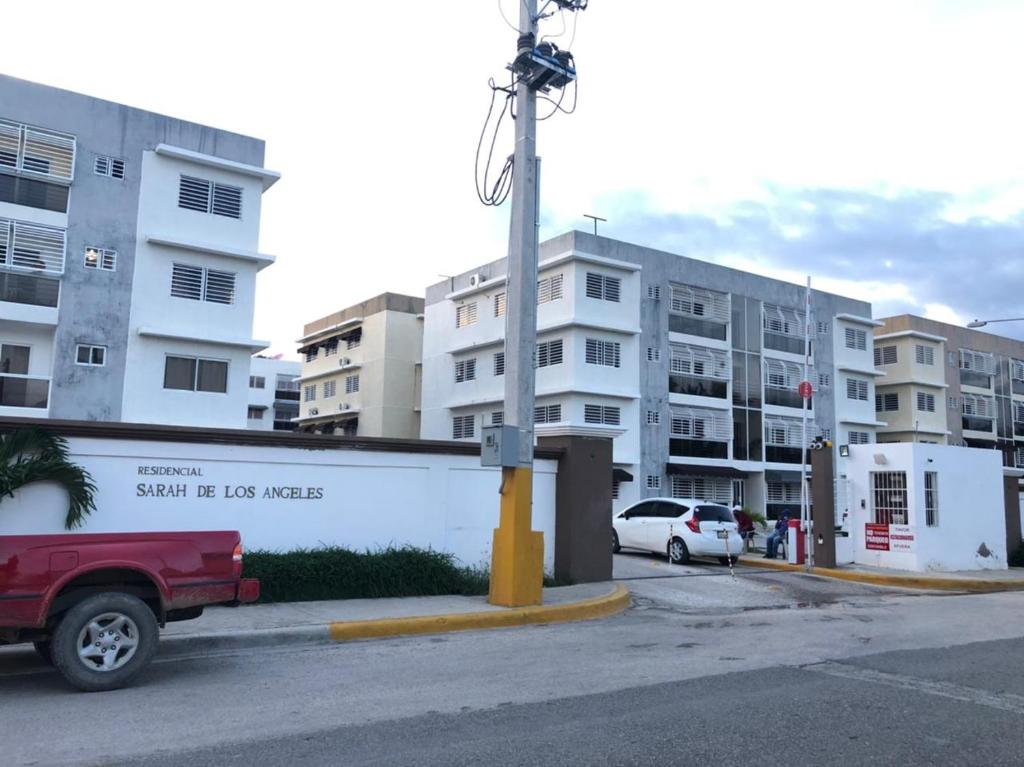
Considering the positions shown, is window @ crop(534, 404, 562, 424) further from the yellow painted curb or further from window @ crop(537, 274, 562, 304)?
the yellow painted curb

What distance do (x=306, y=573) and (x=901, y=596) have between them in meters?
11.2

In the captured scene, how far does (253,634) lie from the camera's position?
973cm

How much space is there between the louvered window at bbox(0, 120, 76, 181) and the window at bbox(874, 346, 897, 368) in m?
46.2

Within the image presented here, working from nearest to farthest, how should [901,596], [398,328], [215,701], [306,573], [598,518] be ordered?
[215,701]
[306,573]
[598,518]
[901,596]
[398,328]

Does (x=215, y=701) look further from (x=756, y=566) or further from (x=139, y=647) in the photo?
(x=756, y=566)

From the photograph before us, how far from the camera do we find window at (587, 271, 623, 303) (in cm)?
3872

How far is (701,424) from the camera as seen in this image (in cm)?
4219

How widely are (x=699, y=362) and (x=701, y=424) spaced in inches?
116

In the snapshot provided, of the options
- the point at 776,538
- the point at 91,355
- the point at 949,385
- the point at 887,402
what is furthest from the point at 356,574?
the point at 949,385

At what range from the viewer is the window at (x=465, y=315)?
1785 inches

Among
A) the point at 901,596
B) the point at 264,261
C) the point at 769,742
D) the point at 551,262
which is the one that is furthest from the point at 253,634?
the point at 551,262

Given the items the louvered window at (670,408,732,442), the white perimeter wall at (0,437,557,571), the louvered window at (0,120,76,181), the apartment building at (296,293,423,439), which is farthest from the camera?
the apartment building at (296,293,423,439)

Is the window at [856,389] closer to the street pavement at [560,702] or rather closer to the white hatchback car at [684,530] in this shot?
the white hatchback car at [684,530]

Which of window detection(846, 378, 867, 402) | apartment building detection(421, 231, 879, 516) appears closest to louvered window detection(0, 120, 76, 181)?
apartment building detection(421, 231, 879, 516)
